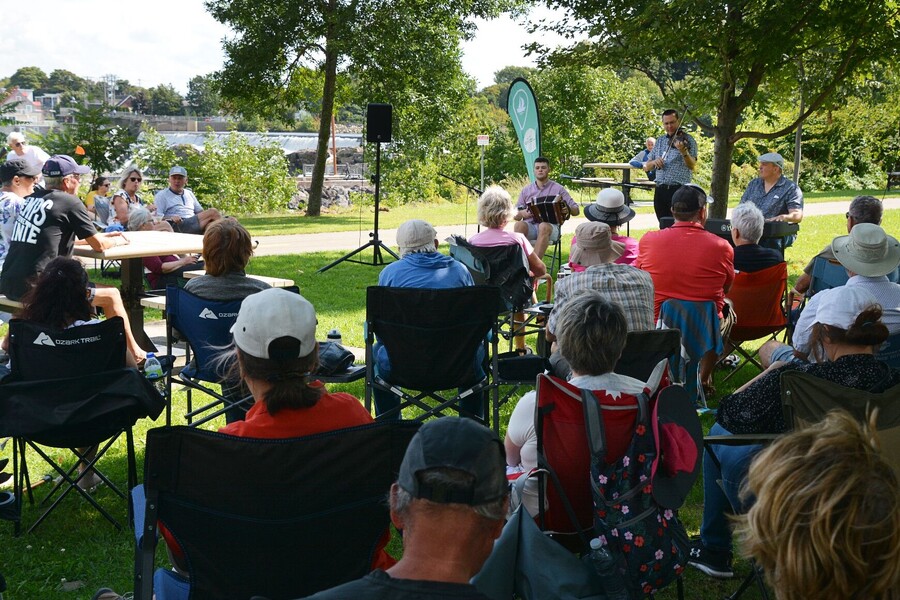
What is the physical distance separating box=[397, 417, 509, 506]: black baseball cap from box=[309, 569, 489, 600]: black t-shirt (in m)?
0.16

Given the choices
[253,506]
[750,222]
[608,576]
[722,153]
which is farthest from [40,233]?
[722,153]

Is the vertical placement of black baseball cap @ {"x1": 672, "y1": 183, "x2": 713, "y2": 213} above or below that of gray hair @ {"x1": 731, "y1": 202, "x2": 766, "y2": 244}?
above

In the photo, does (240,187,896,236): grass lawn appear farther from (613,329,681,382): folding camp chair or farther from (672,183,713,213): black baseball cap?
(613,329,681,382): folding camp chair

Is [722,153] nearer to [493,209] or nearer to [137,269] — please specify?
[493,209]

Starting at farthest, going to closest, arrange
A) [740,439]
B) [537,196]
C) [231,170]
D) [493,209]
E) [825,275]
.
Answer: [231,170] < [537,196] < [493,209] < [825,275] < [740,439]

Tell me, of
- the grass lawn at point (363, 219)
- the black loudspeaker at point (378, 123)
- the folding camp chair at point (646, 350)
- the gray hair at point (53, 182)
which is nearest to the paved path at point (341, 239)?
the grass lawn at point (363, 219)

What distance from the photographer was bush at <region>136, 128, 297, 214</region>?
71.0 ft

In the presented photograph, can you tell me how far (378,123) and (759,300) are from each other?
18.4ft

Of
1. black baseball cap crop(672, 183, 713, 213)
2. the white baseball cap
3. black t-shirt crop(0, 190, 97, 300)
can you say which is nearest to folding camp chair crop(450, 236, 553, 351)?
black baseball cap crop(672, 183, 713, 213)

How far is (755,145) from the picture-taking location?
2802 cm

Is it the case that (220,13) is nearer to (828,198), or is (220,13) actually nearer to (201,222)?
(201,222)

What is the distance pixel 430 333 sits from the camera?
4523 mm

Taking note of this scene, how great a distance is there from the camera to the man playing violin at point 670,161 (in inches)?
412

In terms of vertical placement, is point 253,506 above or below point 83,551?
above
